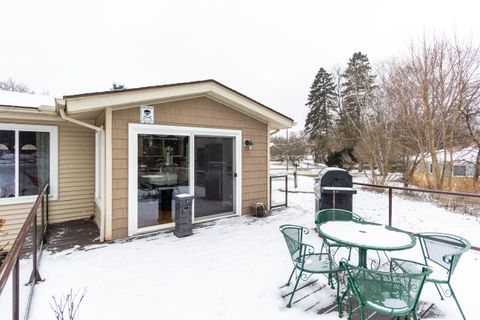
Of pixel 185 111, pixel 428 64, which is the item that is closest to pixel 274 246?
pixel 185 111

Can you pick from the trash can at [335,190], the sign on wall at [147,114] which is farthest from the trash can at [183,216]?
the trash can at [335,190]

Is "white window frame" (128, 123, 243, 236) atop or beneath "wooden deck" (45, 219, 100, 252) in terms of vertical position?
atop

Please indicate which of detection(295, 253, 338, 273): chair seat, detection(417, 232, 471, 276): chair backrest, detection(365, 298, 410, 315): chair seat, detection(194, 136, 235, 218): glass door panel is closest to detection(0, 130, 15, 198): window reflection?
detection(194, 136, 235, 218): glass door panel

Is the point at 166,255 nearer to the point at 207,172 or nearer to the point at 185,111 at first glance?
the point at 207,172

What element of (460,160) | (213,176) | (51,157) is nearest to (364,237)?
(213,176)

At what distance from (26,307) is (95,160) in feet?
12.6

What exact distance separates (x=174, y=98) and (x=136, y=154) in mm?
1295

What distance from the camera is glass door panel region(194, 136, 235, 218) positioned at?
554cm

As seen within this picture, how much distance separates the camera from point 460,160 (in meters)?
10.0

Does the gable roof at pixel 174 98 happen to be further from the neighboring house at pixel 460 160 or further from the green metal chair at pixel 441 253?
the neighboring house at pixel 460 160

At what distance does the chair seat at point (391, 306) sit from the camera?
1.95m

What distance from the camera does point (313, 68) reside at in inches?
1096

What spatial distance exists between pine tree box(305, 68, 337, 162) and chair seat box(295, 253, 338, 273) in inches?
941

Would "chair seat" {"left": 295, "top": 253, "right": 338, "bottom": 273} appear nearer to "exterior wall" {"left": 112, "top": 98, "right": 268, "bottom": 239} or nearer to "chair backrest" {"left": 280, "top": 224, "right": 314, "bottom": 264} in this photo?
"chair backrest" {"left": 280, "top": 224, "right": 314, "bottom": 264}
